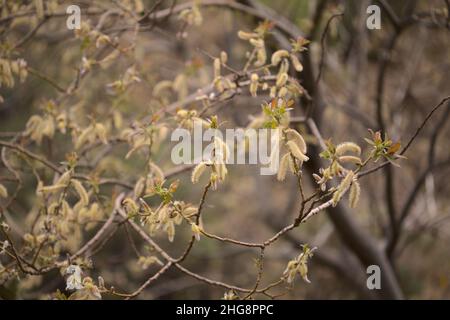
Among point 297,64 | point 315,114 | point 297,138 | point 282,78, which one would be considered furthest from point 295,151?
point 315,114

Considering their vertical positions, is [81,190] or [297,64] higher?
[297,64]

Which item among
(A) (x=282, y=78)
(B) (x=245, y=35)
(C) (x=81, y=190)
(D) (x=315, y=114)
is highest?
(B) (x=245, y=35)

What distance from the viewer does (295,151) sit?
Answer: 1.70 m

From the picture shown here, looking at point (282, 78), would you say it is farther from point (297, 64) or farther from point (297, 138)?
point (297, 138)

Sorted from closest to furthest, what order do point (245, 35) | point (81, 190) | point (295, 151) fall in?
1. point (295, 151)
2. point (81, 190)
3. point (245, 35)

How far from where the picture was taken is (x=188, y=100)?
9.54ft

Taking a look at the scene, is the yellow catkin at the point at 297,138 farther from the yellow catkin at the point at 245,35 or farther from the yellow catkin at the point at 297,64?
the yellow catkin at the point at 245,35

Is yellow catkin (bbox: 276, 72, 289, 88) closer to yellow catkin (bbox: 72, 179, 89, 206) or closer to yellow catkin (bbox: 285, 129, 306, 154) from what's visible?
yellow catkin (bbox: 285, 129, 306, 154)

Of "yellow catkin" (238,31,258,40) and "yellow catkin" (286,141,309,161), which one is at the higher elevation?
"yellow catkin" (238,31,258,40)

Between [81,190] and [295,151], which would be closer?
[295,151]

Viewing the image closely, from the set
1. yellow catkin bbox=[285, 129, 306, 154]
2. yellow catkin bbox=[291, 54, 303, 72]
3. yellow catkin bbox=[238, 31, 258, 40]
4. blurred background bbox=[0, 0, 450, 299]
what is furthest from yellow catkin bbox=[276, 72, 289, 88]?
blurred background bbox=[0, 0, 450, 299]

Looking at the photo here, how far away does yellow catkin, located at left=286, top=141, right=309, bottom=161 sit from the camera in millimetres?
1687

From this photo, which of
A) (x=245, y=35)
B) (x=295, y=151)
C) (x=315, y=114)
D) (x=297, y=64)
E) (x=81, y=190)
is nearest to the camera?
(x=295, y=151)

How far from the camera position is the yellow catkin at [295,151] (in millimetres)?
1687
